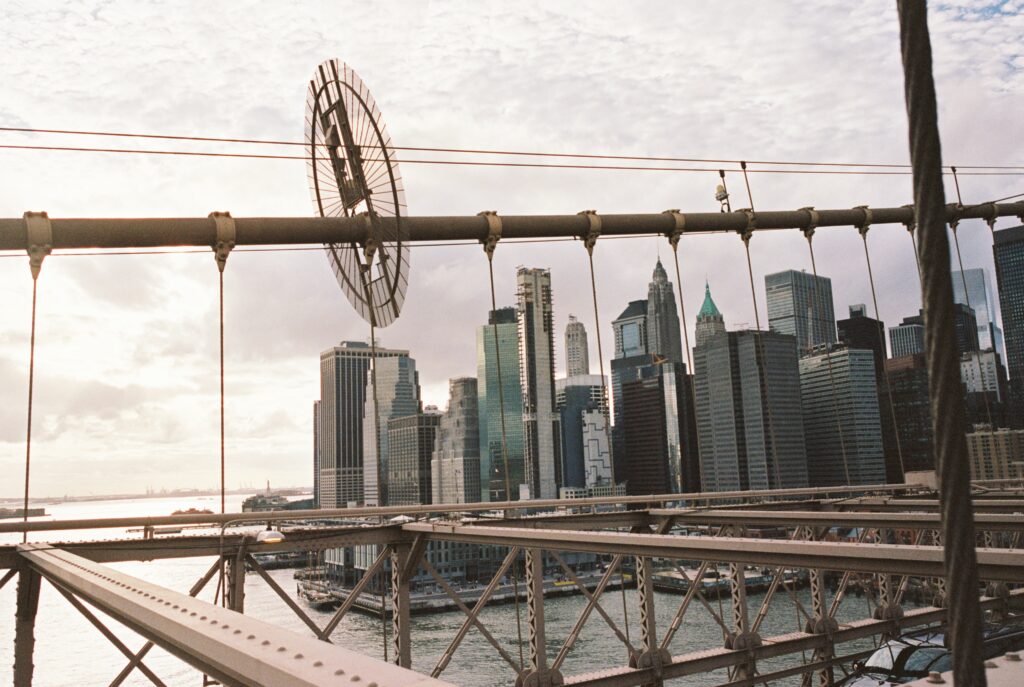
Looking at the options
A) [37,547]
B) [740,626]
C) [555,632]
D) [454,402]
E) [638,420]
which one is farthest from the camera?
[638,420]

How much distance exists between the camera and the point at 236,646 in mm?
2273

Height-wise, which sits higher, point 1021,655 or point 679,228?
point 679,228

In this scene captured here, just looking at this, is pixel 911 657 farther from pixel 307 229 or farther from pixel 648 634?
pixel 307 229

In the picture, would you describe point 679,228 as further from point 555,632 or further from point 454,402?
point 454,402

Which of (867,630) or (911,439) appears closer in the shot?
(867,630)

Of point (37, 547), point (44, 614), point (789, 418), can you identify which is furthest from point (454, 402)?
point (37, 547)

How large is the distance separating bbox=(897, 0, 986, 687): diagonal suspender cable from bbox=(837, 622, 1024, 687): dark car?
41.4 ft

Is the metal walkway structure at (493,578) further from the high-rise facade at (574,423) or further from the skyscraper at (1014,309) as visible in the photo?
the high-rise facade at (574,423)

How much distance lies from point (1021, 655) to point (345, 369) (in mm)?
41828

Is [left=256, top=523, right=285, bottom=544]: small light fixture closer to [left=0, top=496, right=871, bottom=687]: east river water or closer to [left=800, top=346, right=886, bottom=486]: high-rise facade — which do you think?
[left=0, top=496, right=871, bottom=687]: east river water

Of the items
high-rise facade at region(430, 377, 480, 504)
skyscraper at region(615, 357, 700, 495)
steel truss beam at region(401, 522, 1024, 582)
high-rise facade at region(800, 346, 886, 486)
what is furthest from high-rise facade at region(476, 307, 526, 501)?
steel truss beam at region(401, 522, 1024, 582)

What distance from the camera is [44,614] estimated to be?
7231cm

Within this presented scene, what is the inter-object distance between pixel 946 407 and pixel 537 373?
6802 centimetres

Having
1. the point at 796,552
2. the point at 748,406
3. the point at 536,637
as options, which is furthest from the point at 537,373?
the point at 796,552
